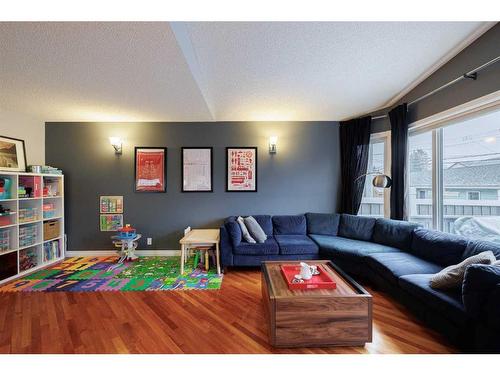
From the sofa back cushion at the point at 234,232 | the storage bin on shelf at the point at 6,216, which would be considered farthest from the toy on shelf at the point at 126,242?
the sofa back cushion at the point at 234,232

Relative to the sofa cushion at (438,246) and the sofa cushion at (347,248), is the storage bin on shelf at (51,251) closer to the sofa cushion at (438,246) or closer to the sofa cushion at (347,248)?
the sofa cushion at (347,248)

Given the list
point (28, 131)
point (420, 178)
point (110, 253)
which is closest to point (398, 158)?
point (420, 178)

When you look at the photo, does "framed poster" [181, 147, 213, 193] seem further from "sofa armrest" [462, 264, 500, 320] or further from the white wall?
"sofa armrest" [462, 264, 500, 320]

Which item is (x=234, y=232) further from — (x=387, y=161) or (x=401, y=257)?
(x=387, y=161)

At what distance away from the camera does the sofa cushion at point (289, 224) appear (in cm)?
348

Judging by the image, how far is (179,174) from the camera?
144 inches

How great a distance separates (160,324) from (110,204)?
→ 2651 mm

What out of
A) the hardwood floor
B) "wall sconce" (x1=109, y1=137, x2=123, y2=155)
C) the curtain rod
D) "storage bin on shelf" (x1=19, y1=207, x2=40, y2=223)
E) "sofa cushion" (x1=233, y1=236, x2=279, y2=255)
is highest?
the curtain rod

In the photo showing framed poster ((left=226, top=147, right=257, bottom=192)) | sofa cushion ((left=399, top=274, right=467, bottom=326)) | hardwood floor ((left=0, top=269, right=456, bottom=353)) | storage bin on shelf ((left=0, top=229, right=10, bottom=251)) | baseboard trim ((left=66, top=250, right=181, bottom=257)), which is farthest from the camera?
framed poster ((left=226, top=147, right=257, bottom=192))

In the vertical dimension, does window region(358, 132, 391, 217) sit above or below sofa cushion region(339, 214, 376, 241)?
above

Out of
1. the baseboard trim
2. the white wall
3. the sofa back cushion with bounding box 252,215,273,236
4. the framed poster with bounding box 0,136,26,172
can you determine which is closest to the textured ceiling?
the white wall

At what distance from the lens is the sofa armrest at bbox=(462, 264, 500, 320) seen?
1299 millimetres

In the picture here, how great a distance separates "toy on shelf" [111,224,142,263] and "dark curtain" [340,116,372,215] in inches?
143

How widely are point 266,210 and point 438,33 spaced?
2.99 meters
